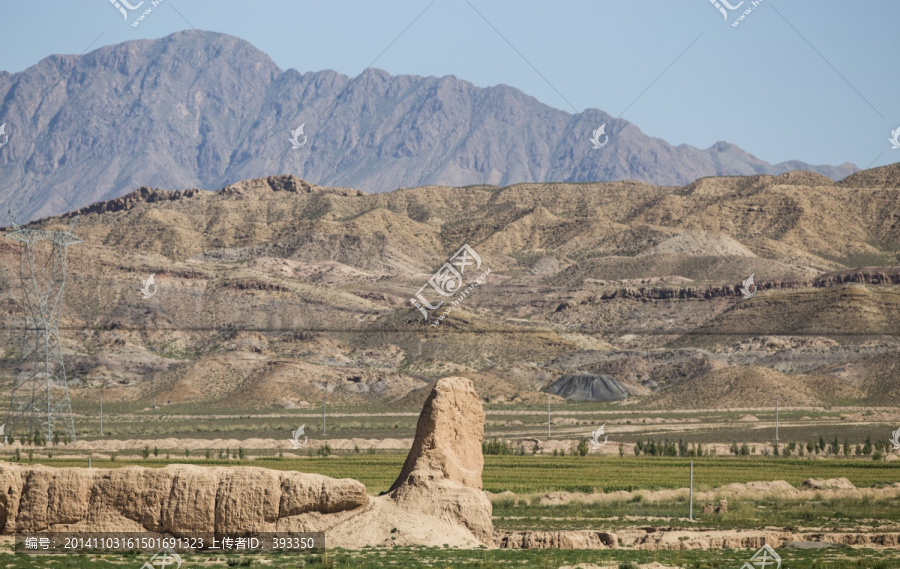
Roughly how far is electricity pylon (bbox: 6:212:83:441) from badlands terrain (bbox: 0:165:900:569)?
7.67 ft

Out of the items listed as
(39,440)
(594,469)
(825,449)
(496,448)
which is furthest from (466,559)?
(39,440)

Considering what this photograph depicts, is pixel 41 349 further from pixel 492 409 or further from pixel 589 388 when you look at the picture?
pixel 589 388

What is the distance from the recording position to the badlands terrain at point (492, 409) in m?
34.0

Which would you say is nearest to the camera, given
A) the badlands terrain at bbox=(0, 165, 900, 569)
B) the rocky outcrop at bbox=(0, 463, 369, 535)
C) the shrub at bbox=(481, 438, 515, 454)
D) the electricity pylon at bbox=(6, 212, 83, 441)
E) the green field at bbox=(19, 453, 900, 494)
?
the rocky outcrop at bbox=(0, 463, 369, 535)

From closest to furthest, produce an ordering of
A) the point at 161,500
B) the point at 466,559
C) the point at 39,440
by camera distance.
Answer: the point at 466,559
the point at 161,500
the point at 39,440

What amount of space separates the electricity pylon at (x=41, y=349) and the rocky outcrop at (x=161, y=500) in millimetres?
34945

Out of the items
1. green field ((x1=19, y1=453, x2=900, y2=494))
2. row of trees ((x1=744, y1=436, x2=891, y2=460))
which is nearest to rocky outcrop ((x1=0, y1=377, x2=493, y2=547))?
green field ((x1=19, y1=453, x2=900, y2=494))

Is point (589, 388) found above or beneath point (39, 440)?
above

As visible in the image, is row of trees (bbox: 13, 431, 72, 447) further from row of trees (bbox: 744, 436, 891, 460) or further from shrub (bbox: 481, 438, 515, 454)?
row of trees (bbox: 744, 436, 891, 460)

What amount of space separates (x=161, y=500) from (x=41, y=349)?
101153 millimetres

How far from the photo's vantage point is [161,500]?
3325 centimetres

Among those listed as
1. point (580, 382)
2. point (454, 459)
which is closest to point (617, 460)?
point (454, 459)

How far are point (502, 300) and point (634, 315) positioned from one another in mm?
22269

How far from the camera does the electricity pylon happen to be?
240ft
